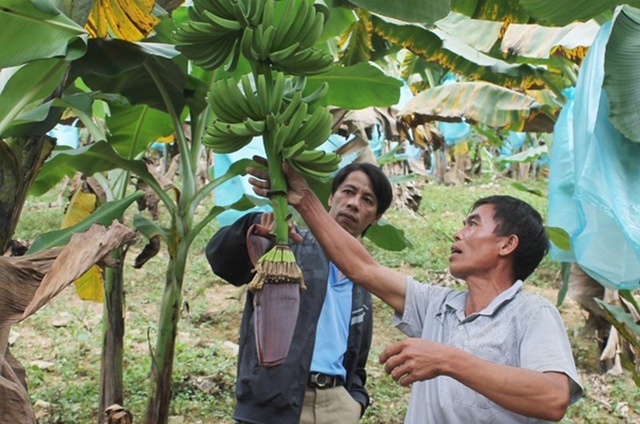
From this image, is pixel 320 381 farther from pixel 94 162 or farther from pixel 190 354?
pixel 190 354

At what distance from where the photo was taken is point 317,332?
2109mm

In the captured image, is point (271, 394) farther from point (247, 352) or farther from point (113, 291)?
point (113, 291)

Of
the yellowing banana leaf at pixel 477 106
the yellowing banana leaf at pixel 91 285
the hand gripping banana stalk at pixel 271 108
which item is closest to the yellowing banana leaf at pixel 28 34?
the hand gripping banana stalk at pixel 271 108

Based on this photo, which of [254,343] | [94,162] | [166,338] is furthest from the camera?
[166,338]

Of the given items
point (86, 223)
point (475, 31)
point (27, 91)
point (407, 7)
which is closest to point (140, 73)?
point (86, 223)

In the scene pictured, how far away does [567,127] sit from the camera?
2.57 m

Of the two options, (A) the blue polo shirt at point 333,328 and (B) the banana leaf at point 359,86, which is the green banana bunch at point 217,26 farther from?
(B) the banana leaf at point 359,86

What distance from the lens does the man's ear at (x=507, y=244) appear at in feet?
5.64

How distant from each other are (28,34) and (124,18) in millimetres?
630

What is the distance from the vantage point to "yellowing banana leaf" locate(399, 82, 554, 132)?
153 inches

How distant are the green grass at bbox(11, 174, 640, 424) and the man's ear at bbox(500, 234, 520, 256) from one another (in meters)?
1.53

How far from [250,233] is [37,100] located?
0.70 metres

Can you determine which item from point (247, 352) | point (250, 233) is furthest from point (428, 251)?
point (250, 233)

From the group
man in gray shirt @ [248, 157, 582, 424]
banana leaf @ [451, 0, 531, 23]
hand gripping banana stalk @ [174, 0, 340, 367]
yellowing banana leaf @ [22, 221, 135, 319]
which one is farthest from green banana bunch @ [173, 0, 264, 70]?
banana leaf @ [451, 0, 531, 23]
